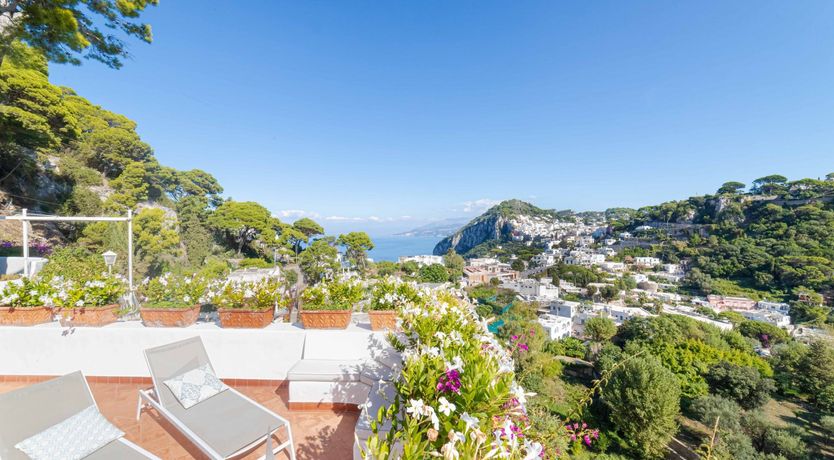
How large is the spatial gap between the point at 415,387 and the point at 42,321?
14.3ft

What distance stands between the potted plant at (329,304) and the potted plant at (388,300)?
235 mm

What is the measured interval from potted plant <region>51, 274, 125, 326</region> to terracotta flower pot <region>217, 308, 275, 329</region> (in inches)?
46.9

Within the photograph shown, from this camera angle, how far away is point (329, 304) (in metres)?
3.18

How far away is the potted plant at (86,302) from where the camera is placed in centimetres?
306

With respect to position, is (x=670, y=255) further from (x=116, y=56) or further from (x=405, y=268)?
(x=116, y=56)


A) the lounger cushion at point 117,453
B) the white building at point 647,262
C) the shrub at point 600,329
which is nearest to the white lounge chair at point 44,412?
the lounger cushion at point 117,453

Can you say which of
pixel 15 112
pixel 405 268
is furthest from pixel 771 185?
pixel 15 112

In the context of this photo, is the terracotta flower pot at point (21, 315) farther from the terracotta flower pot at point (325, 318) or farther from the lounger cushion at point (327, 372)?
the lounger cushion at point (327, 372)

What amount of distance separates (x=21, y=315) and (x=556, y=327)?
25508mm

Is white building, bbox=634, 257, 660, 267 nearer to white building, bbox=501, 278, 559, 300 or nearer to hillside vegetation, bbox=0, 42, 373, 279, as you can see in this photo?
white building, bbox=501, 278, 559, 300

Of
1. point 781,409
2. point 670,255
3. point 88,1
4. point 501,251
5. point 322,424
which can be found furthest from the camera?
point 501,251

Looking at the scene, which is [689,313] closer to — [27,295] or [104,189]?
[27,295]

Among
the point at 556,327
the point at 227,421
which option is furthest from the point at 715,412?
the point at 227,421

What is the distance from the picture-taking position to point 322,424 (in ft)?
8.19
